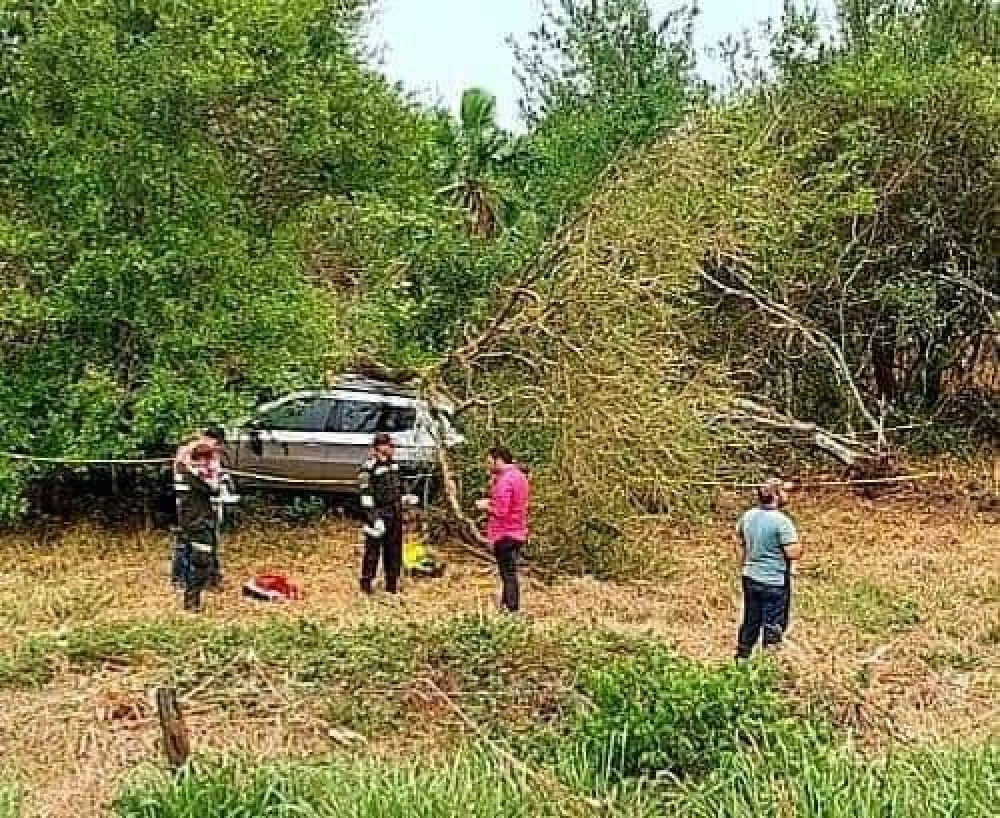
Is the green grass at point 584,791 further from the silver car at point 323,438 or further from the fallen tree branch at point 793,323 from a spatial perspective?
the fallen tree branch at point 793,323

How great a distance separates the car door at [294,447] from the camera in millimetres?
18594

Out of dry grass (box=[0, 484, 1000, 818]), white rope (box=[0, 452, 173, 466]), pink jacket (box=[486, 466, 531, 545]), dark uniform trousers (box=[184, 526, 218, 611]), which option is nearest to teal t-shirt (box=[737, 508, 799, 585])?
dry grass (box=[0, 484, 1000, 818])

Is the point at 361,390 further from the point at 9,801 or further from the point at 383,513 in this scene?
the point at 9,801

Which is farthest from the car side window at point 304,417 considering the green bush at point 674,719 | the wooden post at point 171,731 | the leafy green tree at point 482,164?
the leafy green tree at point 482,164

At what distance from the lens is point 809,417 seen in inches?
847

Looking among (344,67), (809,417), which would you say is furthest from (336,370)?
(809,417)

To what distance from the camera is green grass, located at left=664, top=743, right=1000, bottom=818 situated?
276 inches

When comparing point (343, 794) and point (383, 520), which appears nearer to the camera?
point (343, 794)

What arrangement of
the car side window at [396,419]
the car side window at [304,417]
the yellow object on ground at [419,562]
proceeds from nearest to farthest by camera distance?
1. the yellow object on ground at [419,562]
2. the car side window at [304,417]
3. the car side window at [396,419]

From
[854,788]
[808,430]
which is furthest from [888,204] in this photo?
[854,788]

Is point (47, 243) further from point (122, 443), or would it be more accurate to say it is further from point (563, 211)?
point (563, 211)

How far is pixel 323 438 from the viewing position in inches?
732

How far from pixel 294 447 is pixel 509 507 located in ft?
16.4

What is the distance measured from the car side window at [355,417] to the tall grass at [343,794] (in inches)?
417
